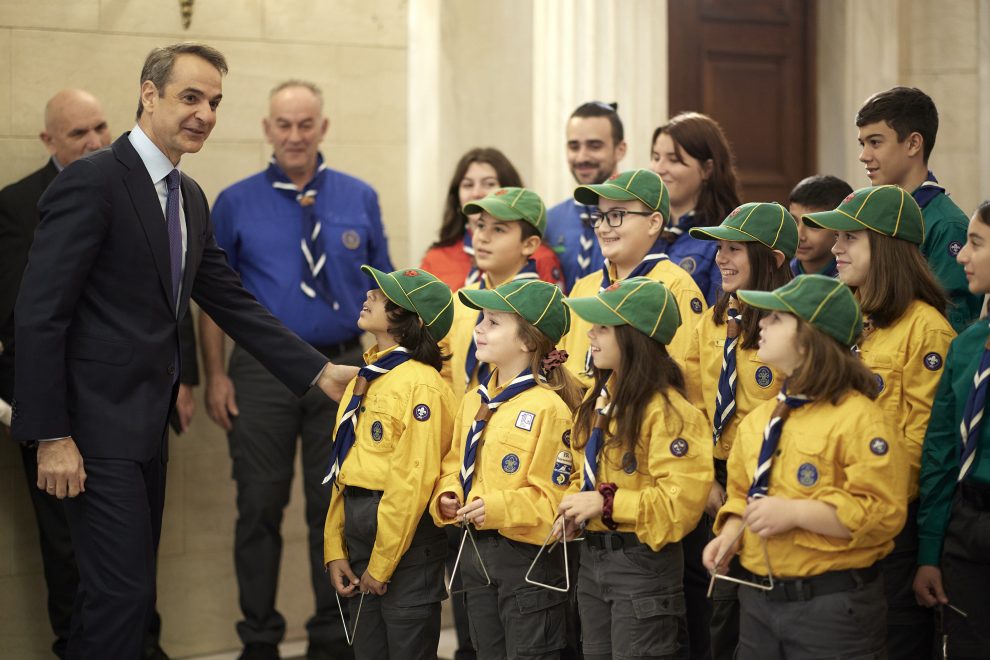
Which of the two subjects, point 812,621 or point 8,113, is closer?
point 812,621

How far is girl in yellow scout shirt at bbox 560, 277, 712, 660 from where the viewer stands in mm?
3100

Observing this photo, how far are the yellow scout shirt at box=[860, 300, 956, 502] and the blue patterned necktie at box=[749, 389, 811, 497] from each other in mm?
466

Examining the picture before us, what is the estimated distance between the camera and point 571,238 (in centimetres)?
474

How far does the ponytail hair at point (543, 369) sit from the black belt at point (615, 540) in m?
0.45

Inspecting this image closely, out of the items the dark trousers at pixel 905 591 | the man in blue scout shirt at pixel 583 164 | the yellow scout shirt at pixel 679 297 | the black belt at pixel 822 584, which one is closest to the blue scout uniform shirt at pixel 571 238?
the man in blue scout shirt at pixel 583 164

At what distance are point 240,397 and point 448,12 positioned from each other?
2.10m

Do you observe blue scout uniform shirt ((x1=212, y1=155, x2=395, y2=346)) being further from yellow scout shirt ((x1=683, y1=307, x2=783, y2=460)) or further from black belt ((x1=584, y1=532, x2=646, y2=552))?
black belt ((x1=584, y1=532, x2=646, y2=552))

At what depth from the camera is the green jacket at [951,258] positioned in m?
3.60

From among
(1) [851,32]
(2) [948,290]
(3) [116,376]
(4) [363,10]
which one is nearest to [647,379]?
(2) [948,290]

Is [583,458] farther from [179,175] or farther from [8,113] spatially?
[8,113]

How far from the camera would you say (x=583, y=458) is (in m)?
3.31

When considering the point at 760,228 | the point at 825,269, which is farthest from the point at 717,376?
the point at 825,269

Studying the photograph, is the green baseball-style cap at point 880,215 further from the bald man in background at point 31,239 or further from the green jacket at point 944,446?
the bald man in background at point 31,239

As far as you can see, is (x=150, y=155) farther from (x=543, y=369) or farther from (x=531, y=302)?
(x=543, y=369)
